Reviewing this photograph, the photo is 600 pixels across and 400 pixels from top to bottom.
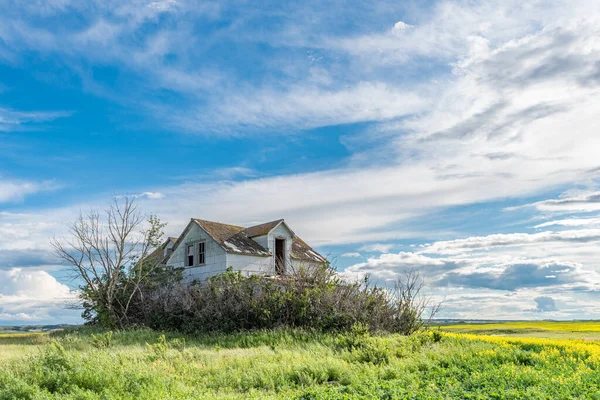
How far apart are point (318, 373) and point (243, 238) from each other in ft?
64.5

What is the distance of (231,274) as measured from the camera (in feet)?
83.5

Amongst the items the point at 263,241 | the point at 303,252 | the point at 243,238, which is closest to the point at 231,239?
the point at 243,238

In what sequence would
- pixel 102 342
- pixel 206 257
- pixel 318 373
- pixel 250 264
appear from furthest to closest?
pixel 206 257 → pixel 250 264 → pixel 102 342 → pixel 318 373

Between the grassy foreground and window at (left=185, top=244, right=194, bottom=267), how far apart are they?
1533cm

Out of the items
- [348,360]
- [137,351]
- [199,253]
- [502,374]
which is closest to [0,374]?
[137,351]

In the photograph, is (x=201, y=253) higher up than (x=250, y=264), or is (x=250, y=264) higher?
(x=201, y=253)

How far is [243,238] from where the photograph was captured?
3106 centimetres

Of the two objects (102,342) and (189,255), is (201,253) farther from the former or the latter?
(102,342)

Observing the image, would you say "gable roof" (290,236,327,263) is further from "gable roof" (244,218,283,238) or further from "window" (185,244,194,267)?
"window" (185,244,194,267)

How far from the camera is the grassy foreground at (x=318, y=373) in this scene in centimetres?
1007

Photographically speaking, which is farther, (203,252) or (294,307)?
(203,252)

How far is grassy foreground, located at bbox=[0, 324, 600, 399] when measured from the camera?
10073 millimetres

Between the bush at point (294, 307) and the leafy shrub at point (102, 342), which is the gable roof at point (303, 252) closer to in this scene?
the bush at point (294, 307)

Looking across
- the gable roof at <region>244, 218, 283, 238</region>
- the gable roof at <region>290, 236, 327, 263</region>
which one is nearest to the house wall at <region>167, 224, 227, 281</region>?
the gable roof at <region>244, 218, 283, 238</region>
